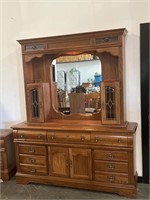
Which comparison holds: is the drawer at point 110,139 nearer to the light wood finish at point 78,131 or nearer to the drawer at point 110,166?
the light wood finish at point 78,131

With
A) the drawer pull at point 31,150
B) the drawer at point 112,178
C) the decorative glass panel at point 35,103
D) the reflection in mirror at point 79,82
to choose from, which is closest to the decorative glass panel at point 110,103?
the reflection in mirror at point 79,82

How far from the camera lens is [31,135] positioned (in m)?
2.77

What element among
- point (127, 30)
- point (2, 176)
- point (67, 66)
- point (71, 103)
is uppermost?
point (127, 30)

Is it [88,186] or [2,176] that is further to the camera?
[2,176]

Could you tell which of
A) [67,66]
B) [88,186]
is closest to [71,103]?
[67,66]

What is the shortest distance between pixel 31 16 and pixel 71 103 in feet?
4.41

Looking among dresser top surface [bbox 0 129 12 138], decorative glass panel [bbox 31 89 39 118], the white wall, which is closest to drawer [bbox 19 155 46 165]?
dresser top surface [bbox 0 129 12 138]

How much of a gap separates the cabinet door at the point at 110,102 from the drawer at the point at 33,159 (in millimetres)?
931

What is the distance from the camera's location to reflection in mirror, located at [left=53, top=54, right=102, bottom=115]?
111 inches

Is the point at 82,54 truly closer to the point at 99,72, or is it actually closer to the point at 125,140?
the point at 99,72

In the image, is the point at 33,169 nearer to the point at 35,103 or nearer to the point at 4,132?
the point at 4,132

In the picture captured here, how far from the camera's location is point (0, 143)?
9.78 feet

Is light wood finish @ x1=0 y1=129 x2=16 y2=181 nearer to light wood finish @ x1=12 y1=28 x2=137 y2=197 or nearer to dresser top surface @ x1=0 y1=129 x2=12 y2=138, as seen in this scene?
dresser top surface @ x1=0 y1=129 x2=12 y2=138

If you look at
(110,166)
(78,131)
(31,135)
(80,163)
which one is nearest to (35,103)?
(31,135)
